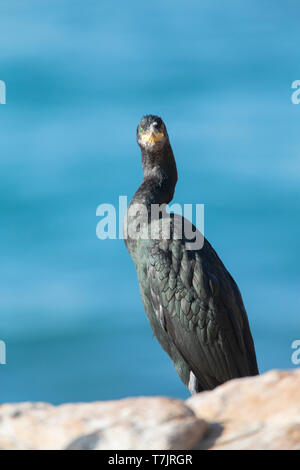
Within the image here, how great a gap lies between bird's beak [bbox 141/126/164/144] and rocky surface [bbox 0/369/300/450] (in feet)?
13.5

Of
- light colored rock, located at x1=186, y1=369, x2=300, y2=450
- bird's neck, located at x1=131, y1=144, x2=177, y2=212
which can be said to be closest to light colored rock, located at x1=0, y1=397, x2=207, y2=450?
light colored rock, located at x1=186, y1=369, x2=300, y2=450

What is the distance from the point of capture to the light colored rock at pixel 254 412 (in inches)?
144

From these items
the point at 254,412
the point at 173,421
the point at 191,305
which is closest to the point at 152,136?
the point at 191,305

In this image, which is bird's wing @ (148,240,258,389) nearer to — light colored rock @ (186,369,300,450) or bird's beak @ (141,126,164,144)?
bird's beak @ (141,126,164,144)

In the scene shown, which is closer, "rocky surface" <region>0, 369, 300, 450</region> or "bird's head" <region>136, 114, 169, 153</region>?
"rocky surface" <region>0, 369, 300, 450</region>

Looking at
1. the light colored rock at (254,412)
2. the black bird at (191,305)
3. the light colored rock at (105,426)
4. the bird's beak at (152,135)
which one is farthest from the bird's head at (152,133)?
the light colored rock at (105,426)

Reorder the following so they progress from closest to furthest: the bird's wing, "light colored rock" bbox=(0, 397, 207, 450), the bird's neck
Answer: "light colored rock" bbox=(0, 397, 207, 450) < the bird's wing < the bird's neck

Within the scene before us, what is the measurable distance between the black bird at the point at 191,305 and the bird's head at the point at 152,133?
2.70 feet

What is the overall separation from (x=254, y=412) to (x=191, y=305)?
319 centimetres

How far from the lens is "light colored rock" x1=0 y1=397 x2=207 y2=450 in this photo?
363cm

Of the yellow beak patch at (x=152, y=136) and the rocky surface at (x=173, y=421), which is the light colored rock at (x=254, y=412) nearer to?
the rocky surface at (x=173, y=421)
